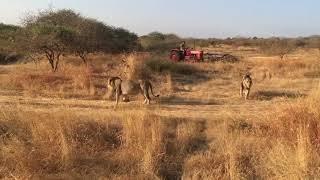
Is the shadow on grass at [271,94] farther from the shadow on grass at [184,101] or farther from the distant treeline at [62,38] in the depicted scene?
the distant treeline at [62,38]

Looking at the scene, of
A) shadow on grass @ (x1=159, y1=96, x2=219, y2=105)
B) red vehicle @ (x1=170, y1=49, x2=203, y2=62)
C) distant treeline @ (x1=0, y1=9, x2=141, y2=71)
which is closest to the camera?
shadow on grass @ (x1=159, y1=96, x2=219, y2=105)

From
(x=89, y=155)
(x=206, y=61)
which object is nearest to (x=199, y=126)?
(x=89, y=155)

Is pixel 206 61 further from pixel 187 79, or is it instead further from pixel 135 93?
pixel 135 93

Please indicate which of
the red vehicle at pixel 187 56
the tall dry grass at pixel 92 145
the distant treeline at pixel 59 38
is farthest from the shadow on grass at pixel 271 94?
the red vehicle at pixel 187 56

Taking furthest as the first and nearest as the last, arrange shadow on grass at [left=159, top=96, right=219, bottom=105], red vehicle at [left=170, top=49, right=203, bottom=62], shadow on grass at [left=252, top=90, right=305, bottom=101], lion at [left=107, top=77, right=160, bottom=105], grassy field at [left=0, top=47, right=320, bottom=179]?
1. red vehicle at [left=170, top=49, right=203, bottom=62]
2. shadow on grass at [left=252, top=90, right=305, bottom=101]
3. shadow on grass at [left=159, top=96, right=219, bottom=105]
4. lion at [left=107, top=77, right=160, bottom=105]
5. grassy field at [left=0, top=47, right=320, bottom=179]

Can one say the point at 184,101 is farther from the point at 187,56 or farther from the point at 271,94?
the point at 187,56

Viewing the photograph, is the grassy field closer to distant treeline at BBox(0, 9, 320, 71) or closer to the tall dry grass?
the tall dry grass

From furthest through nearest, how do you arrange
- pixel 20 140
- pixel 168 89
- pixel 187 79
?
pixel 187 79 → pixel 168 89 → pixel 20 140

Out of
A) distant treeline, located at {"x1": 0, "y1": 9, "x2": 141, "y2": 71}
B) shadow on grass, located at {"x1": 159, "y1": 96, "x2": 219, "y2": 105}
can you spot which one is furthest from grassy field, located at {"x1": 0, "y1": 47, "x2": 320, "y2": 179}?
distant treeline, located at {"x1": 0, "y1": 9, "x2": 141, "y2": 71}

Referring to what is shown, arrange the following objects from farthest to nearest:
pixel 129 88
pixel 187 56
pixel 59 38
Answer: pixel 187 56
pixel 59 38
pixel 129 88

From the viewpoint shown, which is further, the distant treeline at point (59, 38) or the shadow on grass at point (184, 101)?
the distant treeline at point (59, 38)

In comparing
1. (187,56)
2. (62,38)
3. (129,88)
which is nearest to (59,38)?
(62,38)

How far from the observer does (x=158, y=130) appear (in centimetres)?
1192

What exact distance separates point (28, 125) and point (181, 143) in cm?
305
